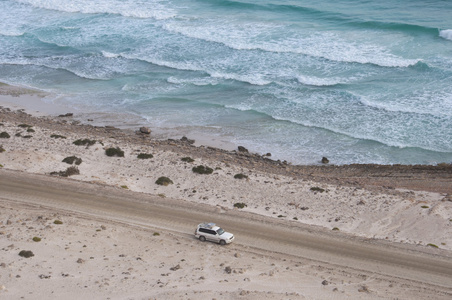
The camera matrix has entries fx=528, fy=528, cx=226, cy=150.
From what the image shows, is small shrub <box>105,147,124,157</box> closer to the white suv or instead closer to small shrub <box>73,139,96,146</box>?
small shrub <box>73,139,96,146</box>

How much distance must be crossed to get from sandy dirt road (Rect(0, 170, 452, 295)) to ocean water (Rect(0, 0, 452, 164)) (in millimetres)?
15010

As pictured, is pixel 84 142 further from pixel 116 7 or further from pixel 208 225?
pixel 116 7

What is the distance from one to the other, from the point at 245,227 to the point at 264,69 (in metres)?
36.6

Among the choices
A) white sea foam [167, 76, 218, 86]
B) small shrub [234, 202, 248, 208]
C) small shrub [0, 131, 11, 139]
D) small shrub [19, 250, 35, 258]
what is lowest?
small shrub [234, 202, 248, 208]

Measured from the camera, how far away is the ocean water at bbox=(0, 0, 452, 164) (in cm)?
5134

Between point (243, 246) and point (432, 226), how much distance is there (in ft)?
40.9

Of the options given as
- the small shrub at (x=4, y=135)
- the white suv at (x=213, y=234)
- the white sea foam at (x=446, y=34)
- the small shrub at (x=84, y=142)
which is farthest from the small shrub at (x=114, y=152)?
the white sea foam at (x=446, y=34)

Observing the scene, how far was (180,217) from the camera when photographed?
3453 centimetres

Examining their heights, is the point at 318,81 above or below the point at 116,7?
below

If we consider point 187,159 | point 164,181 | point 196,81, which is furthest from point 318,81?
point 164,181

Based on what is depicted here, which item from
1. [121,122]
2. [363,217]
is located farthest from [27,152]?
[363,217]

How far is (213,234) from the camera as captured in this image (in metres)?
31.0

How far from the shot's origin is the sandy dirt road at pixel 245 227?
29.2 m

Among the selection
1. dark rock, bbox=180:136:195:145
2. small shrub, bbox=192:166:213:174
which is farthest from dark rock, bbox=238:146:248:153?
small shrub, bbox=192:166:213:174
